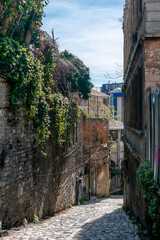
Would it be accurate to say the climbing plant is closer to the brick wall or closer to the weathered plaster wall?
the brick wall

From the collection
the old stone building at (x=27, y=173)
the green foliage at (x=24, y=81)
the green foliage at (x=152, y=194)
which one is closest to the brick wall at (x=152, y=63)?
the green foliage at (x=152, y=194)

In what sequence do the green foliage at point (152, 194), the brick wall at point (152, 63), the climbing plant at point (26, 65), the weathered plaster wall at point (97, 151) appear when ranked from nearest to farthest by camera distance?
1. the green foliage at point (152, 194)
2. the climbing plant at point (26, 65)
3. the brick wall at point (152, 63)
4. the weathered plaster wall at point (97, 151)

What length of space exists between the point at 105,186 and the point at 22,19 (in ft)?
57.6

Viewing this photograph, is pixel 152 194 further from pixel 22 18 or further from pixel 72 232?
pixel 22 18

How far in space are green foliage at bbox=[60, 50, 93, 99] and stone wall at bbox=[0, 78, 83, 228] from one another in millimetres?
6820

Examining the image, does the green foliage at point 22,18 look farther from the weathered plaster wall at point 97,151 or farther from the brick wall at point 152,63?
the weathered plaster wall at point 97,151

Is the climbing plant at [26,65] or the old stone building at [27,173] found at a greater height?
the climbing plant at [26,65]

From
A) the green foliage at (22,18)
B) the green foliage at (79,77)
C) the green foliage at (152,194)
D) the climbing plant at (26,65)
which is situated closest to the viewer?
the green foliage at (152,194)

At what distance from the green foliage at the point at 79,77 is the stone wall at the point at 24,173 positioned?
22.4ft

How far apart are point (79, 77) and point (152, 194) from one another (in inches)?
546

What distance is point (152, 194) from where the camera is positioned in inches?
204

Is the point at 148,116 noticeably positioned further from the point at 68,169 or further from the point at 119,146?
the point at 119,146

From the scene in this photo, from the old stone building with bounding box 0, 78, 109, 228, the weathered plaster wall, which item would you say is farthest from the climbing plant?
the weathered plaster wall

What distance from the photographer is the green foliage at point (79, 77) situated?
17.9 metres
